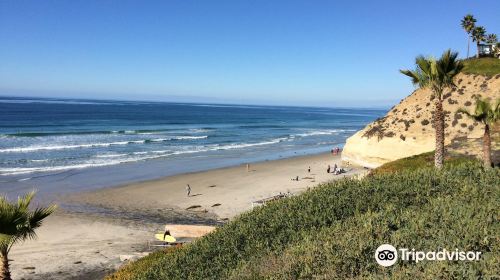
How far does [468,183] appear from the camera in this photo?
11.4 metres

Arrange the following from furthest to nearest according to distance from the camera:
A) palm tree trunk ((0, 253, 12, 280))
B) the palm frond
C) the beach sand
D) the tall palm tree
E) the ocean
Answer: the ocean < the tall palm tree < the beach sand < palm tree trunk ((0, 253, 12, 280)) < the palm frond

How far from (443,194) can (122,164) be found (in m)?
45.0

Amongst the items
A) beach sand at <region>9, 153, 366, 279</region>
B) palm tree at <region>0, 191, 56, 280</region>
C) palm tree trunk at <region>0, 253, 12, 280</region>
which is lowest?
beach sand at <region>9, 153, 366, 279</region>

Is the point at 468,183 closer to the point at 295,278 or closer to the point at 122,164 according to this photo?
the point at 295,278

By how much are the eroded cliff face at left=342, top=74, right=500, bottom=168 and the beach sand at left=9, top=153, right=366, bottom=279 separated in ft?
10.9

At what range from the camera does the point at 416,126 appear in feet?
145

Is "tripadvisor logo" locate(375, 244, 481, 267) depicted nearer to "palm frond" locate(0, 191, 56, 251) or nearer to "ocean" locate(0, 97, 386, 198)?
"palm frond" locate(0, 191, 56, 251)

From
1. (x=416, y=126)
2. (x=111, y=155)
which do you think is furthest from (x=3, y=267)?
(x=111, y=155)

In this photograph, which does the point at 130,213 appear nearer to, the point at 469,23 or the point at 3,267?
the point at 3,267

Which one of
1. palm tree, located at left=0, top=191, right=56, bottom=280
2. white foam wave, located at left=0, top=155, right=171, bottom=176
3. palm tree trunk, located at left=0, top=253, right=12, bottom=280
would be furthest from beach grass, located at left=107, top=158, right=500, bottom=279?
white foam wave, located at left=0, top=155, right=171, bottom=176

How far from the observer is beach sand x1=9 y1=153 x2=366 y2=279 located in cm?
2075

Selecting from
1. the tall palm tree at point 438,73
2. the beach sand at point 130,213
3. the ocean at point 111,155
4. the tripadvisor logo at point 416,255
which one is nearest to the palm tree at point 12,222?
the beach sand at point 130,213

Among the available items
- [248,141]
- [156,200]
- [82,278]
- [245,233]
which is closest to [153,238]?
[82,278]

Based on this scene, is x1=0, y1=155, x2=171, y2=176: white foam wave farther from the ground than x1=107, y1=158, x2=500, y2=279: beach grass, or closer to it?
closer to it
